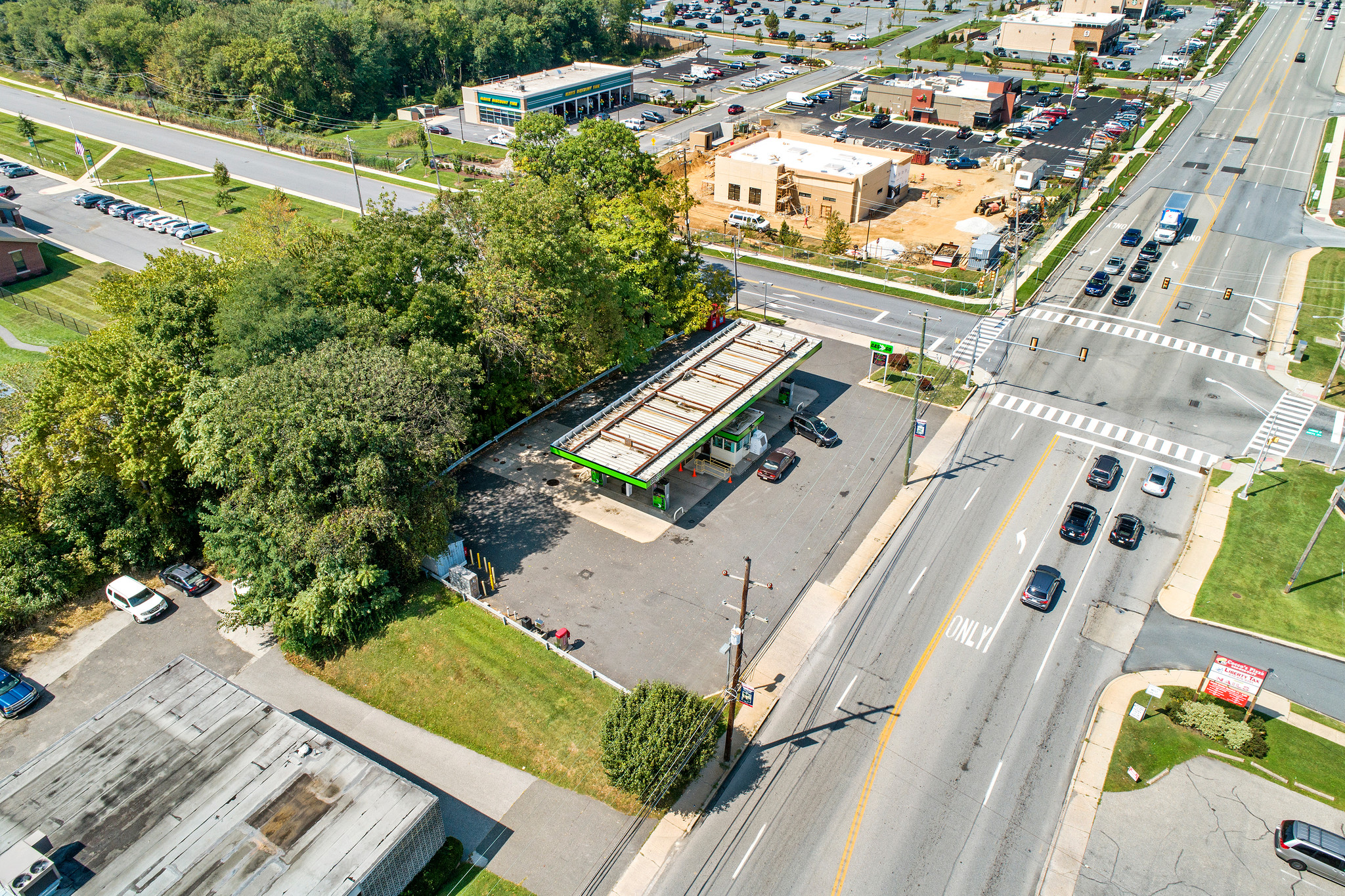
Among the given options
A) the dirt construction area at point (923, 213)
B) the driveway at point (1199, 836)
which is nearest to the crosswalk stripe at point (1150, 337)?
the dirt construction area at point (923, 213)

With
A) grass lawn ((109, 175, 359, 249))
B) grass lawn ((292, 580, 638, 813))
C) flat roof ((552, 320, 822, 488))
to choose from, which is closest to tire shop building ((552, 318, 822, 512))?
flat roof ((552, 320, 822, 488))

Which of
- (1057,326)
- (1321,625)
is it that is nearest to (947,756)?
(1321,625)

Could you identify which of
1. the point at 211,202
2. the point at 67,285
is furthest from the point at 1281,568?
the point at 211,202

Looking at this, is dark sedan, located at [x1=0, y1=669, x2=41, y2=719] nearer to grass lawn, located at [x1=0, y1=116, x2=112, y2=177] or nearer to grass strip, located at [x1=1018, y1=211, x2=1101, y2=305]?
grass strip, located at [x1=1018, y1=211, x2=1101, y2=305]

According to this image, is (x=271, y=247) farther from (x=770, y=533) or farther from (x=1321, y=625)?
(x=1321, y=625)

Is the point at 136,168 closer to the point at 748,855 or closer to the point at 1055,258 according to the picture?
the point at 1055,258

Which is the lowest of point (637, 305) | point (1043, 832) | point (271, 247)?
point (1043, 832)

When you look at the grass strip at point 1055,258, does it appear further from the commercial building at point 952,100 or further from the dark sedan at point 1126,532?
the commercial building at point 952,100
